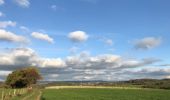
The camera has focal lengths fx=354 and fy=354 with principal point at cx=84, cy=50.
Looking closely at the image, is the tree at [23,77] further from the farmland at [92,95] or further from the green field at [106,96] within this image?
the green field at [106,96]

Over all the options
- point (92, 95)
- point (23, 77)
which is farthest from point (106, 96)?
point (23, 77)

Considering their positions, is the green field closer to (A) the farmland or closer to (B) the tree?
(A) the farmland

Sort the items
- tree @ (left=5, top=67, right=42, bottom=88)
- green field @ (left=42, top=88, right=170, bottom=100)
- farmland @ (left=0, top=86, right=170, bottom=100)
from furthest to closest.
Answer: tree @ (left=5, top=67, right=42, bottom=88) < farmland @ (left=0, top=86, right=170, bottom=100) < green field @ (left=42, top=88, right=170, bottom=100)

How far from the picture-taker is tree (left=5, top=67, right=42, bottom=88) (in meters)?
135

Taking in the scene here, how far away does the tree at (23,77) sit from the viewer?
135 meters

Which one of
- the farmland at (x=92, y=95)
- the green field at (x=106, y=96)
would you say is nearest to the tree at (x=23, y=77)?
the farmland at (x=92, y=95)

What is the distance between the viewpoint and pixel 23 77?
13575cm

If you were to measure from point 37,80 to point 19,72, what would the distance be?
785 cm

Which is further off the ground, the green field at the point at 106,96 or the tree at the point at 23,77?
the tree at the point at 23,77

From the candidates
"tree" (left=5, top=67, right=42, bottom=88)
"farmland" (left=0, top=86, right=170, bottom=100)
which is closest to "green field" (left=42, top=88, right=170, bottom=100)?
"farmland" (left=0, top=86, right=170, bottom=100)

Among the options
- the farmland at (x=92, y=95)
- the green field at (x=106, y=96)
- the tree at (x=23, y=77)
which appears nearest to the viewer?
the green field at (x=106, y=96)

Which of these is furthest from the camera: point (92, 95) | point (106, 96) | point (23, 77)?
point (23, 77)

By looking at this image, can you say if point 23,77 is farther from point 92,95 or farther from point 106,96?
Result: point 106,96

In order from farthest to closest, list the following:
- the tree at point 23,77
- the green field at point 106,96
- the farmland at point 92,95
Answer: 1. the tree at point 23,77
2. the farmland at point 92,95
3. the green field at point 106,96
